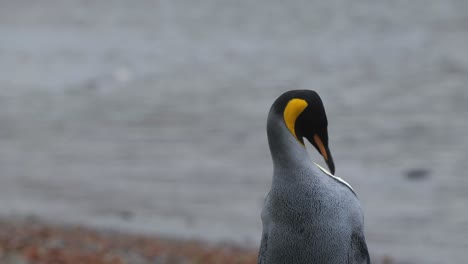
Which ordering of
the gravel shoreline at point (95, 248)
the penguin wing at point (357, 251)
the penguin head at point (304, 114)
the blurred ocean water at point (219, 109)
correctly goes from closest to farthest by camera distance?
1. the penguin head at point (304, 114)
2. the penguin wing at point (357, 251)
3. the gravel shoreline at point (95, 248)
4. the blurred ocean water at point (219, 109)

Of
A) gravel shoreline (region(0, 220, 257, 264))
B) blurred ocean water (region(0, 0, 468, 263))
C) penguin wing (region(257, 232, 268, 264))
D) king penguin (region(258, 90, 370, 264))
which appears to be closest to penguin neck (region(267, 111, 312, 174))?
king penguin (region(258, 90, 370, 264))

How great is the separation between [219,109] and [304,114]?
1615cm

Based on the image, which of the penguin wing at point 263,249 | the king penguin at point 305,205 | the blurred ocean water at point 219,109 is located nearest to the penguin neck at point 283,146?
the king penguin at point 305,205

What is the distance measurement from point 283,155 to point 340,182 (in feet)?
1.12

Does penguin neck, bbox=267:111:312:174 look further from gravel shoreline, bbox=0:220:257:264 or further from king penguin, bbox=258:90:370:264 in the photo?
gravel shoreline, bbox=0:220:257:264

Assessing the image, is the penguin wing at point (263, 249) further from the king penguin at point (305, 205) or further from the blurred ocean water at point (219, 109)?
the blurred ocean water at point (219, 109)

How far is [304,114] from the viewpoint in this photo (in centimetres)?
372

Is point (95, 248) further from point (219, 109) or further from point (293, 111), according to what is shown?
point (219, 109)

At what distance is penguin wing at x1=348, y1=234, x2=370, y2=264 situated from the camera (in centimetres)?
382

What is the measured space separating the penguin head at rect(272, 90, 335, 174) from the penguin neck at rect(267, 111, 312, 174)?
25 mm

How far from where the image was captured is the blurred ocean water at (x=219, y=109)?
12.3 metres

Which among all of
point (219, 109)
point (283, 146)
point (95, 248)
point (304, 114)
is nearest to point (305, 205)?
point (283, 146)

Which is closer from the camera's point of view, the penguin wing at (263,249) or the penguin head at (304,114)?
the penguin head at (304,114)

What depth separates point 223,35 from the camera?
86.9 feet
